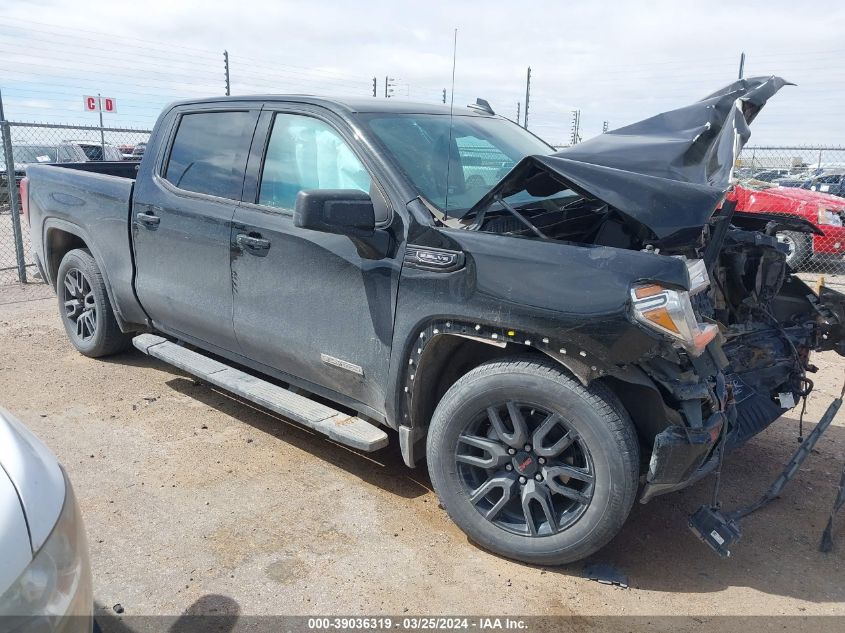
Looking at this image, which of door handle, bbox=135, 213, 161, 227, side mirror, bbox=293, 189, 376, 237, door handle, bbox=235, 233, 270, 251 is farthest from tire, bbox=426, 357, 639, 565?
door handle, bbox=135, 213, 161, 227

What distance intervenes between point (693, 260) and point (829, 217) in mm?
7479

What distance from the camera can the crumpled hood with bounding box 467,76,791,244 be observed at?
2828mm

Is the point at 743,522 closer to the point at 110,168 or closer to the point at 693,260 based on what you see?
the point at 693,260

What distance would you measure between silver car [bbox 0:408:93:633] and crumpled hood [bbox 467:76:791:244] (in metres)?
2.05

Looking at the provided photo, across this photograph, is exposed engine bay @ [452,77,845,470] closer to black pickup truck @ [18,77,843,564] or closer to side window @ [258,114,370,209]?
black pickup truck @ [18,77,843,564]

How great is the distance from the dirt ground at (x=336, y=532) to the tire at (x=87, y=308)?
2.44 ft

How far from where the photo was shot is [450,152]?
12.3ft

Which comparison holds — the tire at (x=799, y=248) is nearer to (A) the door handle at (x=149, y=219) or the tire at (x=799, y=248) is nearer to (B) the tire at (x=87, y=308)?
(A) the door handle at (x=149, y=219)

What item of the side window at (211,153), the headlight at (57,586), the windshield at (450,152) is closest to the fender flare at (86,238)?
the side window at (211,153)

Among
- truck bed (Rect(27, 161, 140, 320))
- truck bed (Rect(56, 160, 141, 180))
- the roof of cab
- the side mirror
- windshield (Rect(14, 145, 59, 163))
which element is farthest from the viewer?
windshield (Rect(14, 145, 59, 163))

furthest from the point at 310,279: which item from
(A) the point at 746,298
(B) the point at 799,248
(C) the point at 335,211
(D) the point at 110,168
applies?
(B) the point at 799,248

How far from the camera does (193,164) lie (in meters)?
4.40

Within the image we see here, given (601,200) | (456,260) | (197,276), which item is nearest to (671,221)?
(601,200)

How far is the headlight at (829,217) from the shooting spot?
904 centimetres
